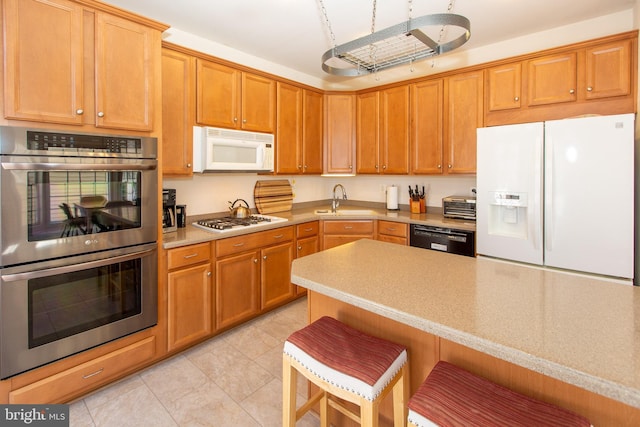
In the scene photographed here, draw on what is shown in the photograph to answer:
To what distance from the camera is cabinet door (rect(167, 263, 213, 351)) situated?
7.82 ft

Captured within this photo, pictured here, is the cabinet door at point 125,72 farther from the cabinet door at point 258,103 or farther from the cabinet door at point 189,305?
the cabinet door at point 189,305

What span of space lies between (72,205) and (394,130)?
2977 millimetres

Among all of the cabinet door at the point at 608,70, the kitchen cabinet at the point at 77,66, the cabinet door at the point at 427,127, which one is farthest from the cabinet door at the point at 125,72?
the cabinet door at the point at 608,70

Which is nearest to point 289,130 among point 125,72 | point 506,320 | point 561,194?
point 125,72

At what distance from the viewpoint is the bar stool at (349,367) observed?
1166mm

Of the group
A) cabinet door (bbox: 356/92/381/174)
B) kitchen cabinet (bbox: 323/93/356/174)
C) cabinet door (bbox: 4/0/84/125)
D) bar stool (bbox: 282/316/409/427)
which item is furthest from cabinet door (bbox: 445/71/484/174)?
cabinet door (bbox: 4/0/84/125)

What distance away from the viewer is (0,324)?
5.46 ft

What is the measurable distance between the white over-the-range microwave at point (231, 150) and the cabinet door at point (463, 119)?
1.79 metres

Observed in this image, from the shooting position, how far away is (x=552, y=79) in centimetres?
267

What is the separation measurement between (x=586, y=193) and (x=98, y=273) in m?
3.20

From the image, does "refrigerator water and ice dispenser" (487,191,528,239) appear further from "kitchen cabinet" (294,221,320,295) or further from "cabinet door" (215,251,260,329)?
"cabinet door" (215,251,260,329)

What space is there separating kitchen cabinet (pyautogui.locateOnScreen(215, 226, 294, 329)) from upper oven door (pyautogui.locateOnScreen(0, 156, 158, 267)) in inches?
26.8

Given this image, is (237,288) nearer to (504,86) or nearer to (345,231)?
(345,231)

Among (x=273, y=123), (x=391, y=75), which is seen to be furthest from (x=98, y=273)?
(x=391, y=75)
